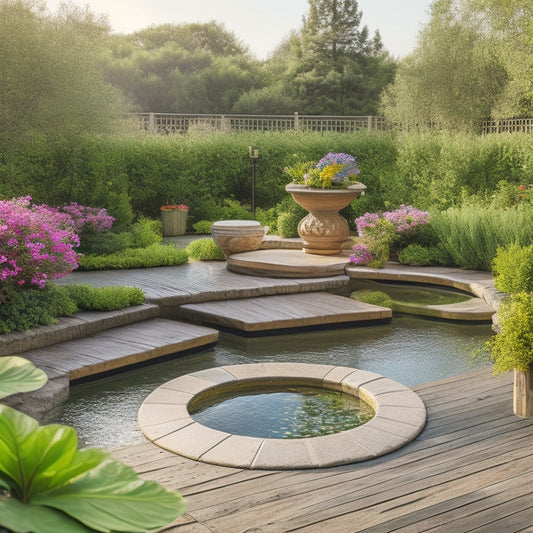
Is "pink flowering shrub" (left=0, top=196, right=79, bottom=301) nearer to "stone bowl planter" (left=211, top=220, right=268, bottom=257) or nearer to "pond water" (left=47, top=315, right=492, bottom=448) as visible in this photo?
"pond water" (left=47, top=315, right=492, bottom=448)

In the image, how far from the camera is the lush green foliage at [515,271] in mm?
6711

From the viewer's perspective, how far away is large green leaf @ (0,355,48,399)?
1539 millimetres

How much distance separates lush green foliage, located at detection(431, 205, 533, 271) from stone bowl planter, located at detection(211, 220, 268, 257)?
2550mm

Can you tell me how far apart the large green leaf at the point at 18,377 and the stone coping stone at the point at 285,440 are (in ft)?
6.14

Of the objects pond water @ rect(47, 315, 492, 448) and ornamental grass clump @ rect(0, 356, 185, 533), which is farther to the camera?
pond water @ rect(47, 315, 492, 448)

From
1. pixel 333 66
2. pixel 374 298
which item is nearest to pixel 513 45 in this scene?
pixel 333 66

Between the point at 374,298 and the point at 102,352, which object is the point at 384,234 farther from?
the point at 102,352

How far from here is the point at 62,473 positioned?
131 centimetres

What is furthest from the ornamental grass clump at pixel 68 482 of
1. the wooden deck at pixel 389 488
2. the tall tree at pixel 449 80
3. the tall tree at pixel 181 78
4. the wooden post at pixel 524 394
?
the tall tree at pixel 181 78

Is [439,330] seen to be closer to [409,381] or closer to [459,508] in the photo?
[409,381]

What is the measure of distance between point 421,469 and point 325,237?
638 cm

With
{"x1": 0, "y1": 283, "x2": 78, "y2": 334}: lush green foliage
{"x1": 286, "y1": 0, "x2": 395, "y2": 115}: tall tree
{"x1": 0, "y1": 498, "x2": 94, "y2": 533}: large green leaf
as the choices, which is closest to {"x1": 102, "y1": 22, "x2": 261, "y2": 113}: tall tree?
{"x1": 286, "y1": 0, "x2": 395, "y2": 115}: tall tree

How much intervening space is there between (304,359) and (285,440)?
208 centimetres

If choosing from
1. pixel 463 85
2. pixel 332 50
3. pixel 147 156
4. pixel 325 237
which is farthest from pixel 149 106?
pixel 325 237
